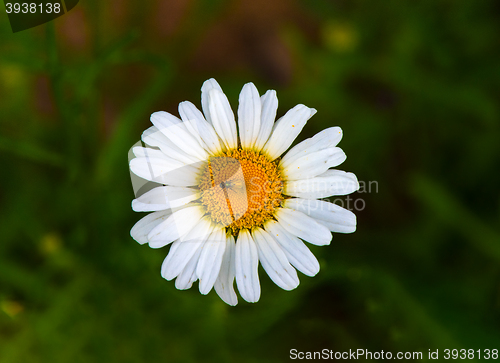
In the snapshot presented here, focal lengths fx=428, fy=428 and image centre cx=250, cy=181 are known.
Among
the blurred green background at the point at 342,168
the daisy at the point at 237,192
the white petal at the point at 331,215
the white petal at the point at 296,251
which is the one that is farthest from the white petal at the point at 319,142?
the blurred green background at the point at 342,168

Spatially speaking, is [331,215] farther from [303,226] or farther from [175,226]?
[175,226]

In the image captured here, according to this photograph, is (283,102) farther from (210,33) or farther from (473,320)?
(473,320)

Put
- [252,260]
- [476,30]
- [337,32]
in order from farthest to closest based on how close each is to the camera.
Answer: [337,32] < [476,30] < [252,260]

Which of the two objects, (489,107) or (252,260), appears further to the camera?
(489,107)

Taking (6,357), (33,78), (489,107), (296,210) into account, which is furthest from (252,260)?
(33,78)

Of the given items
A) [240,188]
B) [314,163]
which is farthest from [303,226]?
[240,188]

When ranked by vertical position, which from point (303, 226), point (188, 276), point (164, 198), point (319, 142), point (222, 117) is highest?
point (222, 117)

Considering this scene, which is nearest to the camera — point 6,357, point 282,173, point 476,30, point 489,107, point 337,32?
point 282,173
